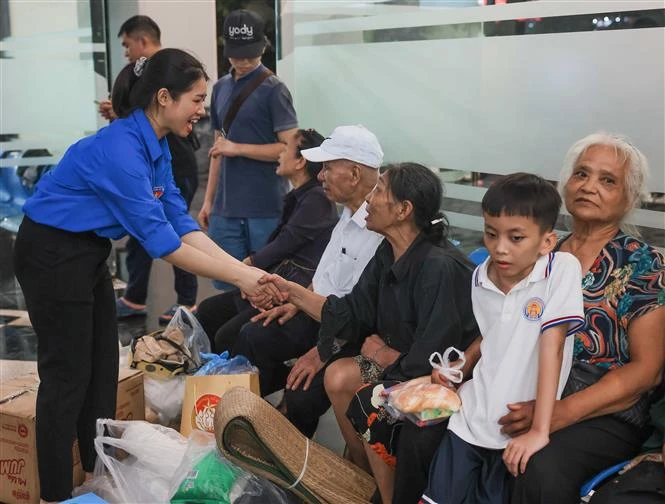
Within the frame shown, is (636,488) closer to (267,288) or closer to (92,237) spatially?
(267,288)

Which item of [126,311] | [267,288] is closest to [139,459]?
[267,288]

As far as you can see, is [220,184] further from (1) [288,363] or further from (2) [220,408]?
(2) [220,408]

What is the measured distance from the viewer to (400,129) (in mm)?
4301

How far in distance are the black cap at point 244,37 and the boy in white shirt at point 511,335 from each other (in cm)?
241

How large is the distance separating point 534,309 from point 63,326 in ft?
4.91

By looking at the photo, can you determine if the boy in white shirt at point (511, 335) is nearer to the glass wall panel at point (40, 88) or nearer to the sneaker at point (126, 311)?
the sneaker at point (126, 311)

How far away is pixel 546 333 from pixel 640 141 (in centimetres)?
120

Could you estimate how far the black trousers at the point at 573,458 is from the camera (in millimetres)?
2217

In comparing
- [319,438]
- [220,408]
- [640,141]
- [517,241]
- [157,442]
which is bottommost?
[319,438]

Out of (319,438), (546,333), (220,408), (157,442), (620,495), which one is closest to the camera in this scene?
(620,495)

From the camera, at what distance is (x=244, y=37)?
4.50m

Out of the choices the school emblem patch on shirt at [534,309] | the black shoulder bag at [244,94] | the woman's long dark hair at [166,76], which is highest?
the woman's long dark hair at [166,76]

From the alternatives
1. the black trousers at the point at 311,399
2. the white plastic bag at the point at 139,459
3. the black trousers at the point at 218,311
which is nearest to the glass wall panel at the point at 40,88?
the black trousers at the point at 218,311

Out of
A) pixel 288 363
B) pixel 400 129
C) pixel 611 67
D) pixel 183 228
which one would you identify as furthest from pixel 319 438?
pixel 611 67
